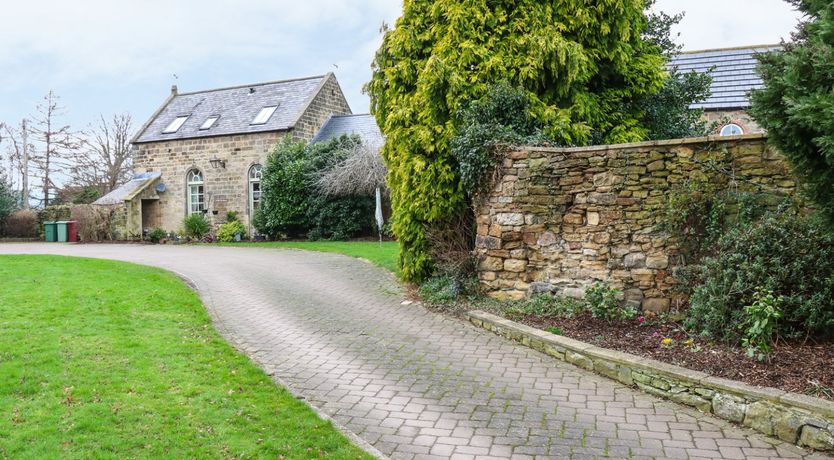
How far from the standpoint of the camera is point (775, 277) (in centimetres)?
612

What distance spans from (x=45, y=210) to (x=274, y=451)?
107 ft

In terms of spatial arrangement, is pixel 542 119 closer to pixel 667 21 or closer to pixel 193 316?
pixel 667 21

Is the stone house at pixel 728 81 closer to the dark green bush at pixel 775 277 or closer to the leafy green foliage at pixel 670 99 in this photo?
the leafy green foliage at pixel 670 99

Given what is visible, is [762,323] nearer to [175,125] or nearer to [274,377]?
[274,377]

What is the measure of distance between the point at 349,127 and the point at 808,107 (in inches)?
1013

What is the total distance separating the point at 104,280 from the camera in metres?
12.0

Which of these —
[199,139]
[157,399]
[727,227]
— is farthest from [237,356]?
[199,139]

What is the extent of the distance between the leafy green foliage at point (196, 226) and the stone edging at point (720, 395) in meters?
23.3

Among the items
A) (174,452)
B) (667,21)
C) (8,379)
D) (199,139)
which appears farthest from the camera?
(199,139)

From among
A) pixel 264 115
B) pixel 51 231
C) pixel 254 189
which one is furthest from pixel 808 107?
pixel 51 231

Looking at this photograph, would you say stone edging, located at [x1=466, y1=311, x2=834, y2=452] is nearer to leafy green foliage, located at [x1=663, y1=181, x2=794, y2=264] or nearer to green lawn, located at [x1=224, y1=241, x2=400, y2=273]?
leafy green foliage, located at [x1=663, y1=181, x2=794, y2=264]

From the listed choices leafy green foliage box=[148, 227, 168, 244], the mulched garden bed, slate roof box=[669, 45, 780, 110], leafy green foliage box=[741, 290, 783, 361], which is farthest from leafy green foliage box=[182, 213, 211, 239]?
leafy green foliage box=[741, 290, 783, 361]

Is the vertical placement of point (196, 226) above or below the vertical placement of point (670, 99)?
below

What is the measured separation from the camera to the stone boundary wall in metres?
7.38
